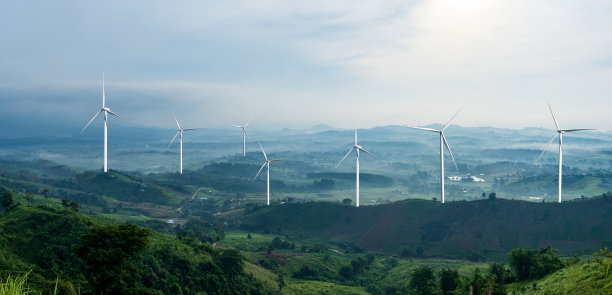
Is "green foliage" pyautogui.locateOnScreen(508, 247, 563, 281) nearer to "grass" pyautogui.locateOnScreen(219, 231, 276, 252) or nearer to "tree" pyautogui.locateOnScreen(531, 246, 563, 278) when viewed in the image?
"tree" pyautogui.locateOnScreen(531, 246, 563, 278)

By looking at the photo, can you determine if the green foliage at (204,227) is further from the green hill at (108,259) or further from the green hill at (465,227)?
the green hill at (108,259)

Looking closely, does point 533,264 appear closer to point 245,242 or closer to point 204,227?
point 245,242

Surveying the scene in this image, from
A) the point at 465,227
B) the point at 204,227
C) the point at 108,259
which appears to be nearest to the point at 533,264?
the point at 108,259

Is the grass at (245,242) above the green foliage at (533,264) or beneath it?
beneath

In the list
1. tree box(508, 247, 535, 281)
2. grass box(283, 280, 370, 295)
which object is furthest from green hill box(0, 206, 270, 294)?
tree box(508, 247, 535, 281)

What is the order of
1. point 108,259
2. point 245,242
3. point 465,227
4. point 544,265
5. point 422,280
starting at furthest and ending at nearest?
1. point 465,227
2. point 245,242
3. point 422,280
4. point 544,265
5. point 108,259

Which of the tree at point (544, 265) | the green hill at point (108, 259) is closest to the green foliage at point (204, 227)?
the green hill at point (108, 259)

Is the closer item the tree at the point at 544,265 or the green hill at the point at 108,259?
the green hill at the point at 108,259
